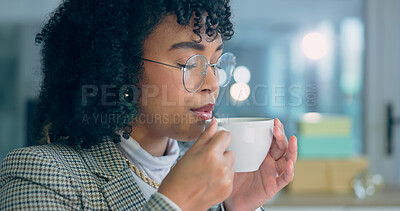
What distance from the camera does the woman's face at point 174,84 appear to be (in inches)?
40.4

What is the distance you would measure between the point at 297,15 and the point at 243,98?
0.62 meters

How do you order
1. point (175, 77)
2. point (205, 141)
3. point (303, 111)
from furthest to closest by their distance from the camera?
point (303, 111)
point (175, 77)
point (205, 141)

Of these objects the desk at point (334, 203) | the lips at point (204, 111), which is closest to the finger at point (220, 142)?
the lips at point (204, 111)

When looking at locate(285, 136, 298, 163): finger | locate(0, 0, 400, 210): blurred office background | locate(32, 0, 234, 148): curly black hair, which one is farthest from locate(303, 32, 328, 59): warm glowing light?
locate(285, 136, 298, 163): finger

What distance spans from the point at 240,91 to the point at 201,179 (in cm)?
169

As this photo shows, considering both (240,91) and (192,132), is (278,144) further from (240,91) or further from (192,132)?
(240,91)

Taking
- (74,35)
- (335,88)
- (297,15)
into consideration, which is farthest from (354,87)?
(74,35)

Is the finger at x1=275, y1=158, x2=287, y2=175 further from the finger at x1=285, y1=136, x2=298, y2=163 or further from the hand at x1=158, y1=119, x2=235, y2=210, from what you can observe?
the hand at x1=158, y1=119, x2=235, y2=210

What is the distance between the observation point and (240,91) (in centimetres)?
240

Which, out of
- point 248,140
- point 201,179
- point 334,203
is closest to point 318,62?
point 334,203

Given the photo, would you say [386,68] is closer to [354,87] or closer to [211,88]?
[354,87]

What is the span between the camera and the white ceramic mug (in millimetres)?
829

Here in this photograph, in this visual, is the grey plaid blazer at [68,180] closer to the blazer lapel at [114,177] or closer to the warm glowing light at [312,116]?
the blazer lapel at [114,177]

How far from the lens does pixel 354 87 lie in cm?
243
